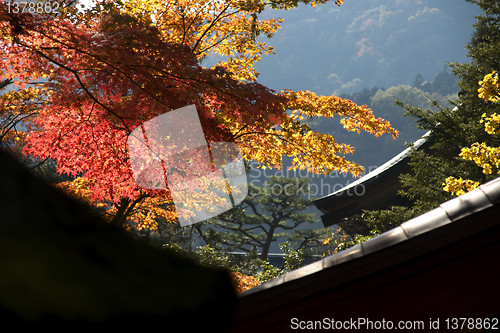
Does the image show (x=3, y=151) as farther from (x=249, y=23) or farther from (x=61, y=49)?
(x=249, y=23)

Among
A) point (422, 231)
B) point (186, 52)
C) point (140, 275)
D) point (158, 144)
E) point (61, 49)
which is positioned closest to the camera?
point (140, 275)

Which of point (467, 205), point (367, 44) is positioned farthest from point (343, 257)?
point (367, 44)

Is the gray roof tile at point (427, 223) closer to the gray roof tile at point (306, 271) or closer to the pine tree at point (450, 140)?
the gray roof tile at point (306, 271)

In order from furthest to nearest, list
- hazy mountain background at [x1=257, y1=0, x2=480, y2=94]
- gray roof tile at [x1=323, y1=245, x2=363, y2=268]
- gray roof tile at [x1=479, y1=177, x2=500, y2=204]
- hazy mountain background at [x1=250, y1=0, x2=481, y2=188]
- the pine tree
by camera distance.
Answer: hazy mountain background at [x1=257, y1=0, x2=480, y2=94] → hazy mountain background at [x1=250, y1=0, x2=481, y2=188] → the pine tree → gray roof tile at [x1=323, y1=245, x2=363, y2=268] → gray roof tile at [x1=479, y1=177, x2=500, y2=204]

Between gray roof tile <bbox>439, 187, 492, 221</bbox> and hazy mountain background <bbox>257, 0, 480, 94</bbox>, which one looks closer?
gray roof tile <bbox>439, 187, 492, 221</bbox>

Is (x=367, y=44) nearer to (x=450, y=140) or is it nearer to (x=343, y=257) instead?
(x=450, y=140)

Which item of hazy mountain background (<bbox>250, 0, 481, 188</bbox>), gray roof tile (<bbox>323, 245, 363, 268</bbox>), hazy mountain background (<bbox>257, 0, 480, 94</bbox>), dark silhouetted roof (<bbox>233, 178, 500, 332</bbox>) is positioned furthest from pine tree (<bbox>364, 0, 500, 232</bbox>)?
hazy mountain background (<bbox>257, 0, 480, 94</bbox>)

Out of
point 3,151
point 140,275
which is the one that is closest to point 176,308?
point 140,275

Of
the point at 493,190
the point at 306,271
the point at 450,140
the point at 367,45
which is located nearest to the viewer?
the point at 493,190

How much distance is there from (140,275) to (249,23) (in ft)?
25.2

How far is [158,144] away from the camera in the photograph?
7.25 meters

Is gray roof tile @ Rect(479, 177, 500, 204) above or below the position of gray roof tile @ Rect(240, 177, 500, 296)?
above

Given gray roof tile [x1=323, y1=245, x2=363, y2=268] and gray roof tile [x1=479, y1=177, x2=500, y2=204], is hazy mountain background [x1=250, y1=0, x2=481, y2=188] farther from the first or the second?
gray roof tile [x1=323, y1=245, x2=363, y2=268]

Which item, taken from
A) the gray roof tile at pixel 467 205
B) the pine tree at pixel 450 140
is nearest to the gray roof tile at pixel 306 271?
the gray roof tile at pixel 467 205
